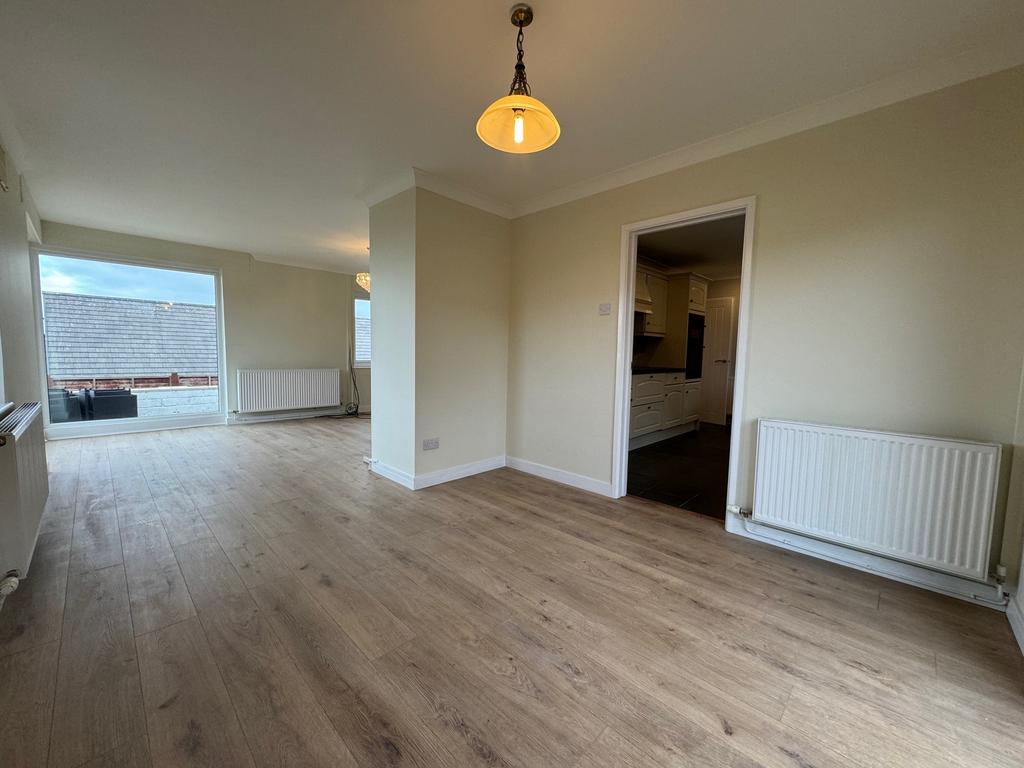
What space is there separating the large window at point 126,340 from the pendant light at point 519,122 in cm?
611

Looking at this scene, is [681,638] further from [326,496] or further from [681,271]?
[681,271]

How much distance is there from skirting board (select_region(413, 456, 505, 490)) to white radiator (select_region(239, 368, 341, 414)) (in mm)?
4188

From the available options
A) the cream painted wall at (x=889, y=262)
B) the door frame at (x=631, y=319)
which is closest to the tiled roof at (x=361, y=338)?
the door frame at (x=631, y=319)

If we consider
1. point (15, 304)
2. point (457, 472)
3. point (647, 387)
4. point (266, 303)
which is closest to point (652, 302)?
point (647, 387)

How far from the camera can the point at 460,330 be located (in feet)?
11.7

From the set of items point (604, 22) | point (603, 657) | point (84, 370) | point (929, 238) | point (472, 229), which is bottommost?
point (603, 657)

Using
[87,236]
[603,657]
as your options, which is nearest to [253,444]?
[87,236]

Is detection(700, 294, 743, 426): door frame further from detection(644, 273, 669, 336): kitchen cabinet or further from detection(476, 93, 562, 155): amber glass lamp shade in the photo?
detection(476, 93, 562, 155): amber glass lamp shade

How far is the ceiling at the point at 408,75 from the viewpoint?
65.8 inches

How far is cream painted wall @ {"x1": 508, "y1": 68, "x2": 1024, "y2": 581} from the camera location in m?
1.84

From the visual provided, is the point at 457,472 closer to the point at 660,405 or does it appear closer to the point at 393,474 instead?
the point at 393,474

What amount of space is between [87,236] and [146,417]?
2387mm

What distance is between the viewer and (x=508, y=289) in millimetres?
3996

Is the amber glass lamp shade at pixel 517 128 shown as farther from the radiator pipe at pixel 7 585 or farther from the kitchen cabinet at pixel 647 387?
the kitchen cabinet at pixel 647 387
